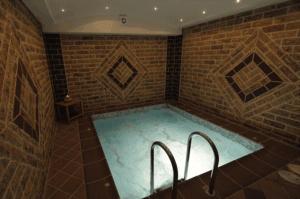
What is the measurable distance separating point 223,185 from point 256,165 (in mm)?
623

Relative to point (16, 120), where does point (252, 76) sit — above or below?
above

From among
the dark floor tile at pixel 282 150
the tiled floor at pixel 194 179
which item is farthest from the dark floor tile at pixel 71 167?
the dark floor tile at pixel 282 150

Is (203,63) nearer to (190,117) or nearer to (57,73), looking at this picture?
(190,117)

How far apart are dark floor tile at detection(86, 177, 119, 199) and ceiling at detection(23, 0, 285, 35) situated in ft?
7.51

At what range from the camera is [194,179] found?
1682mm

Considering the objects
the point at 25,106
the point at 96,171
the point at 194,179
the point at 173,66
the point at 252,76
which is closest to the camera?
the point at 25,106

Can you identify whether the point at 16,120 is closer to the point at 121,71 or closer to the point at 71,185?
the point at 71,185

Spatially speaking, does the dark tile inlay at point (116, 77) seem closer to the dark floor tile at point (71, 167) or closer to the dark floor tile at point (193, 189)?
the dark floor tile at point (71, 167)

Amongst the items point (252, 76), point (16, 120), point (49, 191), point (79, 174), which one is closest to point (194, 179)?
point (79, 174)

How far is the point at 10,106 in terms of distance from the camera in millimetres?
1174

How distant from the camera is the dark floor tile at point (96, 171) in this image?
171 centimetres

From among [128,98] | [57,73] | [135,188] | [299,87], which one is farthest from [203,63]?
[57,73]

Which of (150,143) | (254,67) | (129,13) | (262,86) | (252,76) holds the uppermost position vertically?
(129,13)

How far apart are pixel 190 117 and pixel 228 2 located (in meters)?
2.39
